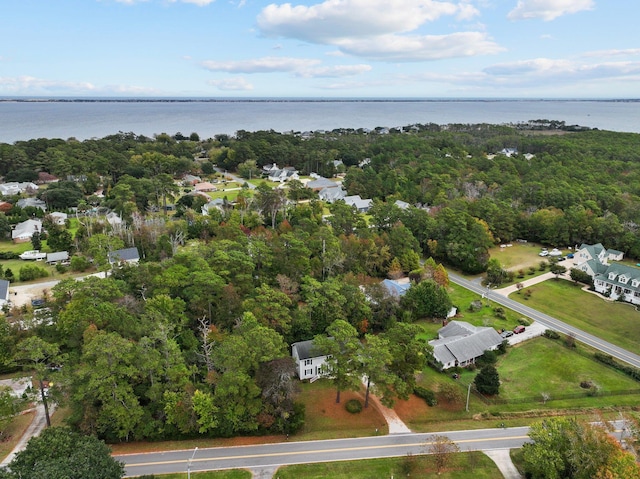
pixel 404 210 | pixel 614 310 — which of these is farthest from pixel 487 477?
pixel 404 210

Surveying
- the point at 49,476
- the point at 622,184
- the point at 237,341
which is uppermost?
the point at 622,184

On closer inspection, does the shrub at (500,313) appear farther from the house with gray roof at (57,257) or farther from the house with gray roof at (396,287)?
the house with gray roof at (57,257)

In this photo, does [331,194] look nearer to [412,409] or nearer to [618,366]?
[618,366]

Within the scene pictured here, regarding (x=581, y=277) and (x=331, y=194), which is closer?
(x=581, y=277)

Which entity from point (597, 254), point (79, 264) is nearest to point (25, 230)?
point (79, 264)

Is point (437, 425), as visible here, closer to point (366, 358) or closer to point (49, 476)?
point (366, 358)

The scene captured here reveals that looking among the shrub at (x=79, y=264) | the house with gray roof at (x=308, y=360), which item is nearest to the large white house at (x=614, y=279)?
the house with gray roof at (x=308, y=360)

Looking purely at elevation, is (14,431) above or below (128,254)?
below

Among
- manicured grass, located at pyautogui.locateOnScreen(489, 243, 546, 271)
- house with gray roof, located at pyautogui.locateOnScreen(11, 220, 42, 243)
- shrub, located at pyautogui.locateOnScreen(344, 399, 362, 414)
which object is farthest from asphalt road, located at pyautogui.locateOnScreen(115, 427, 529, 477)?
house with gray roof, located at pyautogui.locateOnScreen(11, 220, 42, 243)
